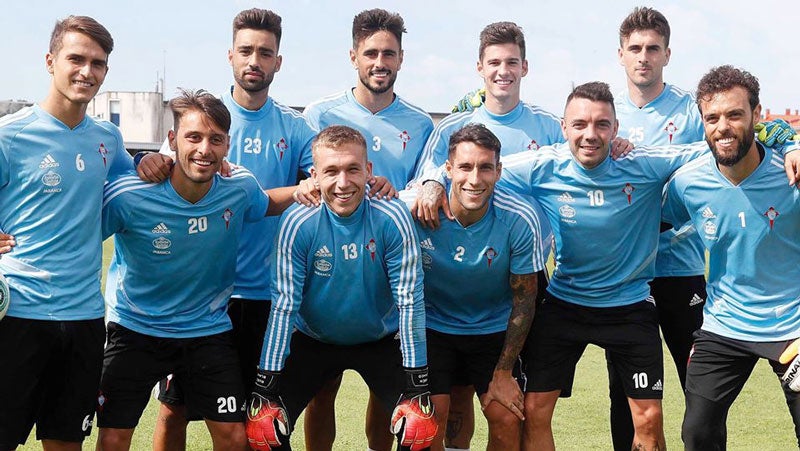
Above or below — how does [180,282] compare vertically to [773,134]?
below

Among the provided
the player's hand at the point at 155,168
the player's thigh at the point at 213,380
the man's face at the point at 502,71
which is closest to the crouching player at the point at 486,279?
the man's face at the point at 502,71

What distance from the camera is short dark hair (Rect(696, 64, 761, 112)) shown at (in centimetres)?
483

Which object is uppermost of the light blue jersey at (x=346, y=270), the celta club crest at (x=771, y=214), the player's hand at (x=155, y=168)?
the player's hand at (x=155, y=168)

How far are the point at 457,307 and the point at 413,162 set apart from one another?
1124mm

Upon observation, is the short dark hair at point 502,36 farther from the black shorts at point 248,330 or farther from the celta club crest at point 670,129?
the black shorts at point 248,330

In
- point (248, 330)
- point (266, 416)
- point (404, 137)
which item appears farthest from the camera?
point (404, 137)

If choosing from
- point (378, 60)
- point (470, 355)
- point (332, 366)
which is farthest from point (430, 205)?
point (378, 60)

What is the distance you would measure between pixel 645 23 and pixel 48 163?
394 cm

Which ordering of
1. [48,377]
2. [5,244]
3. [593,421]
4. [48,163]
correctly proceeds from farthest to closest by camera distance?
[593,421], [48,377], [48,163], [5,244]

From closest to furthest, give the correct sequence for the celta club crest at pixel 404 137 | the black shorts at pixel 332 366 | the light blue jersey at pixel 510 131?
the black shorts at pixel 332 366, the light blue jersey at pixel 510 131, the celta club crest at pixel 404 137

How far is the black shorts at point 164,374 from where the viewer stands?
488 centimetres

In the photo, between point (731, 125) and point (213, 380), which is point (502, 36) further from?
point (213, 380)

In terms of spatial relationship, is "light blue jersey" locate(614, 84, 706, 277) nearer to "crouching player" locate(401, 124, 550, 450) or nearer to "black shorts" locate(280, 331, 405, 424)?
"crouching player" locate(401, 124, 550, 450)

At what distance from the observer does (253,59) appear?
5547mm
